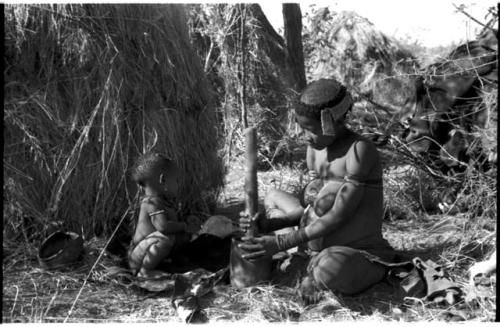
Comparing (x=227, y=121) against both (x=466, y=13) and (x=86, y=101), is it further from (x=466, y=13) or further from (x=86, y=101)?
(x=466, y=13)

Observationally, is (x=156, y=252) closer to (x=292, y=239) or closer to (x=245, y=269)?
(x=245, y=269)

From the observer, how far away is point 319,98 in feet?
9.07

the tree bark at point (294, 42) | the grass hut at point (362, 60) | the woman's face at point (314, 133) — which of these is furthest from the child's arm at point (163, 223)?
the grass hut at point (362, 60)

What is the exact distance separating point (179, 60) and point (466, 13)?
1822mm

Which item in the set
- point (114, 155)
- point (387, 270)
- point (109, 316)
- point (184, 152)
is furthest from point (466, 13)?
point (109, 316)

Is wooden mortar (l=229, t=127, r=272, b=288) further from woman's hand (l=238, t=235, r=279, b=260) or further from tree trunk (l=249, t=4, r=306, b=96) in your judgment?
tree trunk (l=249, t=4, r=306, b=96)

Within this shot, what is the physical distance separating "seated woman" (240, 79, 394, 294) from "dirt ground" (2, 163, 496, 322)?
112mm

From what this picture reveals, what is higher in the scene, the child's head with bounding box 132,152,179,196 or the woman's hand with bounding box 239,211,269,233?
the child's head with bounding box 132,152,179,196

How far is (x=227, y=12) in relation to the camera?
232 inches

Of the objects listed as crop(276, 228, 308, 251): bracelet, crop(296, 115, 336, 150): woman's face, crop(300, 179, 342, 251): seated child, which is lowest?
crop(276, 228, 308, 251): bracelet

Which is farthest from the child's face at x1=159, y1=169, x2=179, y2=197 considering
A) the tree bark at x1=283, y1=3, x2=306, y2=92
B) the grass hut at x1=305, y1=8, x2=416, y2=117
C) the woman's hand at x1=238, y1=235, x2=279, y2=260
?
the grass hut at x1=305, y1=8, x2=416, y2=117

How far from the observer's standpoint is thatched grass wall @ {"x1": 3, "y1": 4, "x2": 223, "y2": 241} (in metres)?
3.32

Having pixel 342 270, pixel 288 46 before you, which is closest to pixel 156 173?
pixel 342 270

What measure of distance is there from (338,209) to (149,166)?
1.05 meters
